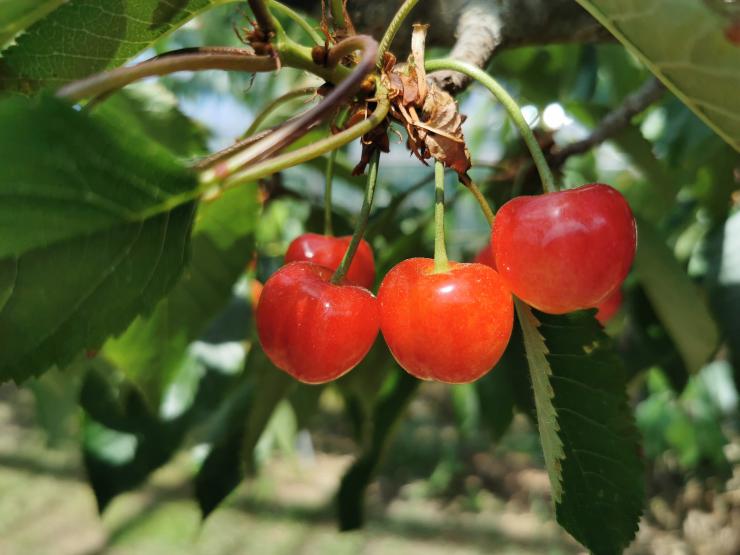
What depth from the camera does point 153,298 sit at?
0.47m

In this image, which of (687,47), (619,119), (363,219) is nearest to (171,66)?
(363,219)

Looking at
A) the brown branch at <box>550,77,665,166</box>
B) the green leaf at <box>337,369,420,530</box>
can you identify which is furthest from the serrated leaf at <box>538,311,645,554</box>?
the green leaf at <box>337,369,420,530</box>

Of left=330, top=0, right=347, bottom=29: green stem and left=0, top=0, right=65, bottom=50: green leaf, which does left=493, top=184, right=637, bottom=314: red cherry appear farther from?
left=0, top=0, right=65, bottom=50: green leaf

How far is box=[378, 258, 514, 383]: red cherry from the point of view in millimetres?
493

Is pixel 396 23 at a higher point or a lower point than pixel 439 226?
higher

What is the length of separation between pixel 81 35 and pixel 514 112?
0.34m

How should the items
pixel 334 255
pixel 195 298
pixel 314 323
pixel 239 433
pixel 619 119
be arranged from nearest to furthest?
pixel 314 323
pixel 334 255
pixel 195 298
pixel 619 119
pixel 239 433

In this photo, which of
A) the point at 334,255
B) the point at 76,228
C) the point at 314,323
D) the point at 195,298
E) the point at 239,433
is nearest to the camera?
the point at 76,228

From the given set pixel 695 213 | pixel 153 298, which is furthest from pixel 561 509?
pixel 695 213

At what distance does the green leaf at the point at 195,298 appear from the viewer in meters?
0.84

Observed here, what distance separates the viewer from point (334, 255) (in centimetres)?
69

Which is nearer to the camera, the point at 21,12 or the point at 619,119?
the point at 21,12

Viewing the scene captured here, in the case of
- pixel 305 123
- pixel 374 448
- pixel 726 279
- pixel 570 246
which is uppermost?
pixel 305 123

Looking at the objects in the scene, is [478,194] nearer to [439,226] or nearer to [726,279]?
[439,226]
